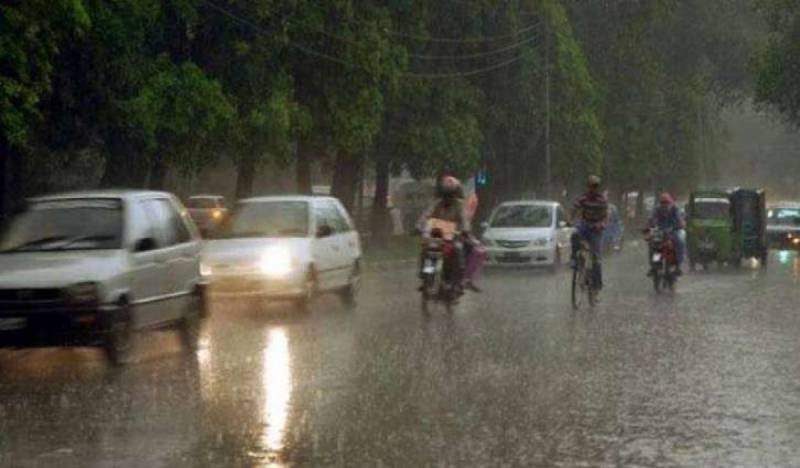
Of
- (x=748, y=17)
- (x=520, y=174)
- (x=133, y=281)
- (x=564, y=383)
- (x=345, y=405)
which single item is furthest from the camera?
(x=748, y=17)

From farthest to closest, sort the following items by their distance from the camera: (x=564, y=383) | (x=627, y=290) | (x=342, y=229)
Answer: (x=627, y=290) → (x=342, y=229) → (x=564, y=383)

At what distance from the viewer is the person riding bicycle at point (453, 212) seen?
77.5 ft

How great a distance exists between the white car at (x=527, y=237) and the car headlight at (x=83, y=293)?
2447cm

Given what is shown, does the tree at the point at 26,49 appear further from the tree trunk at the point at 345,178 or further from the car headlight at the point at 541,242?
the tree trunk at the point at 345,178

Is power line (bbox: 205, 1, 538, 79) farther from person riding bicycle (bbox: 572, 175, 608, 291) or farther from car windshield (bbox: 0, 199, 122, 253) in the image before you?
car windshield (bbox: 0, 199, 122, 253)

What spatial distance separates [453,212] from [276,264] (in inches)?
98.7

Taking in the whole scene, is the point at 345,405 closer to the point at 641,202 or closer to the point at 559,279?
the point at 559,279

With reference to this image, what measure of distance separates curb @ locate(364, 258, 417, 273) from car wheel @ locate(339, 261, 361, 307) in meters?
12.9

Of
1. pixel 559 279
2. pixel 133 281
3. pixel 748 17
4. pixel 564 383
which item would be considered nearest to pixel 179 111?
pixel 559 279

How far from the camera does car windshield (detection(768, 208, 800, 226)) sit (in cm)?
6378

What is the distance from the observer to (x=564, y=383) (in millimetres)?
14594

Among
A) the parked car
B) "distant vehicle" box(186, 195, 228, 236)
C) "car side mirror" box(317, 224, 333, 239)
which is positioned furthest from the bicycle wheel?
"distant vehicle" box(186, 195, 228, 236)

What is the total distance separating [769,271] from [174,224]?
26483 mm

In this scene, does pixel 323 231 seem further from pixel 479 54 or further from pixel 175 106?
pixel 479 54
